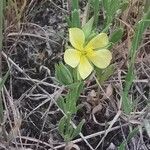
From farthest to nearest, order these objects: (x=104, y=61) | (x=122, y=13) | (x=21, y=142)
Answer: (x=122, y=13) < (x=21, y=142) < (x=104, y=61)

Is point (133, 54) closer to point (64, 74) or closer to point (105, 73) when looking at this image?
point (105, 73)

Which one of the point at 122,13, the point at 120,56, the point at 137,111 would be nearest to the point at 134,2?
the point at 122,13

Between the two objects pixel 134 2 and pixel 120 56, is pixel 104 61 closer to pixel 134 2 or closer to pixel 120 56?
pixel 120 56

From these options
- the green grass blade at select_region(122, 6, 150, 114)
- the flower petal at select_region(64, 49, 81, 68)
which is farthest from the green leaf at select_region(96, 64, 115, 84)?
the flower petal at select_region(64, 49, 81, 68)

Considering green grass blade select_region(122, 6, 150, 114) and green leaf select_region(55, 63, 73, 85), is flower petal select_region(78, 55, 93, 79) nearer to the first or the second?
green leaf select_region(55, 63, 73, 85)

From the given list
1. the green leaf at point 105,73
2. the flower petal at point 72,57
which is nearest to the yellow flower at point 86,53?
the flower petal at point 72,57

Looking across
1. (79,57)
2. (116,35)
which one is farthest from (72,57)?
(116,35)
